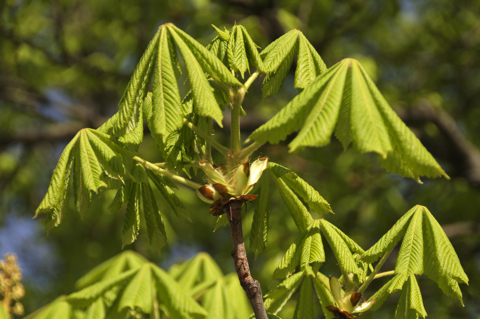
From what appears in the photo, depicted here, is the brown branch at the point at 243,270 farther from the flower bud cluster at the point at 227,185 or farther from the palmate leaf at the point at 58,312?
the palmate leaf at the point at 58,312

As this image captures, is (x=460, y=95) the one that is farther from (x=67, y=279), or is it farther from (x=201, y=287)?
(x=67, y=279)

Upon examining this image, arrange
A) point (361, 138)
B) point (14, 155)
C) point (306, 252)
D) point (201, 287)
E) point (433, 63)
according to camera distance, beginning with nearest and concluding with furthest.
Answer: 1. point (361, 138)
2. point (306, 252)
3. point (201, 287)
4. point (433, 63)
5. point (14, 155)

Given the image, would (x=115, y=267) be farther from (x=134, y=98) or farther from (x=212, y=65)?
(x=212, y=65)

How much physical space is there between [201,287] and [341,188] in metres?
4.30

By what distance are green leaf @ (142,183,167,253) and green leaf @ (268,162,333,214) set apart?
419 mm

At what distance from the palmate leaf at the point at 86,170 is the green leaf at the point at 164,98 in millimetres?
180

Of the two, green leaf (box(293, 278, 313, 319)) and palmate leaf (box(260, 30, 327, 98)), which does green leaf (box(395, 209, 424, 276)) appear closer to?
green leaf (box(293, 278, 313, 319))

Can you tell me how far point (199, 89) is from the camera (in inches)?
42.3

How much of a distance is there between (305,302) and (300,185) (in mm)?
466

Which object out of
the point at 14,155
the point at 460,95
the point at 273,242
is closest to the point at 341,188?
the point at 273,242

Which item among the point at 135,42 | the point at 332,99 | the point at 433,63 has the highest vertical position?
the point at 135,42

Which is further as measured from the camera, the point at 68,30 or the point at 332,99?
the point at 68,30

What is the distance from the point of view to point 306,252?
130cm

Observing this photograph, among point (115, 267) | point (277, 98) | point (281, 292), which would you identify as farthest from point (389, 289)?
point (277, 98)
